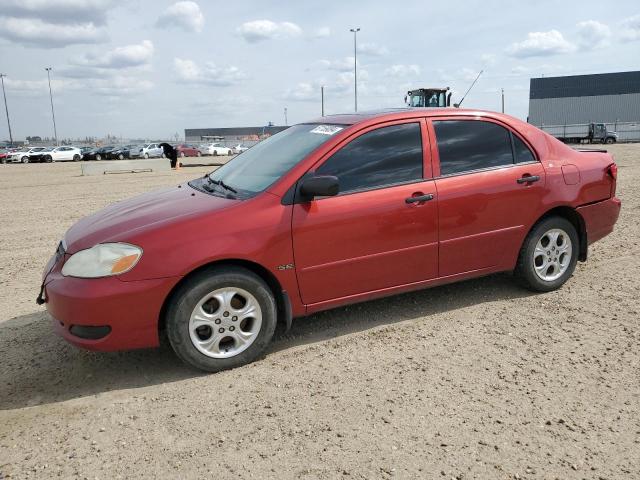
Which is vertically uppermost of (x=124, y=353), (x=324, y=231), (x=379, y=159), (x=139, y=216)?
(x=379, y=159)

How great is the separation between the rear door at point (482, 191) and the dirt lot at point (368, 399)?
1.68 feet

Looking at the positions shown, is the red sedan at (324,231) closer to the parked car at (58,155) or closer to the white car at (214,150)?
the parked car at (58,155)

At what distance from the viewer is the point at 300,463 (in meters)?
2.58

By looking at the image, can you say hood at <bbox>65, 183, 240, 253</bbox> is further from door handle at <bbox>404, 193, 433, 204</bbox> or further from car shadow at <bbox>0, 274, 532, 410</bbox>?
door handle at <bbox>404, 193, 433, 204</bbox>

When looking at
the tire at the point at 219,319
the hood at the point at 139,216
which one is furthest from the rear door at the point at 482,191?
the hood at the point at 139,216

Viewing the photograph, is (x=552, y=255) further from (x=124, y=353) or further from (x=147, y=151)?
(x=147, y=151)

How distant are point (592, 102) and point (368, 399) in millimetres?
73275

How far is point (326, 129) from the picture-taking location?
4.21 metres

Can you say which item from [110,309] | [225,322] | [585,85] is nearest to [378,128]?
[225,322]

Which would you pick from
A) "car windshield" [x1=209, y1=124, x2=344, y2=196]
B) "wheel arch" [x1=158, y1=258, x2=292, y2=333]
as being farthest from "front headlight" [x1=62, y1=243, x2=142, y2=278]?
"car windshield" [x1=209, y1=124, x2=344, y2=196]

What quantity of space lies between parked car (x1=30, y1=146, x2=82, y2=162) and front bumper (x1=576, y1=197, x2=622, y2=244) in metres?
45.7

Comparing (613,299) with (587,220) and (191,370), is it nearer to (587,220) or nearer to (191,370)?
(587,220)

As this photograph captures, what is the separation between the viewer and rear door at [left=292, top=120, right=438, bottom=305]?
12.2 ft

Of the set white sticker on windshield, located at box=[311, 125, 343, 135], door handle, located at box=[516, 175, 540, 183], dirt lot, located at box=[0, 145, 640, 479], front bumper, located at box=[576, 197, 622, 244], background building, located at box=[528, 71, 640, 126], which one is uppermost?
background building, located at box=[528, 71, 640, 126]
